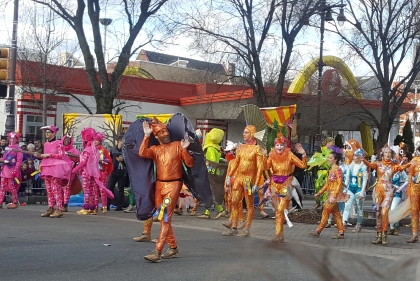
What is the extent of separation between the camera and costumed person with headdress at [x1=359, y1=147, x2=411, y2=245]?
10711 millimetres

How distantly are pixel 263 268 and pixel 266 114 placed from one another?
12.0 metres

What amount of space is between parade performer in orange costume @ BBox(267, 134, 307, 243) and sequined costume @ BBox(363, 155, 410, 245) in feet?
5.21

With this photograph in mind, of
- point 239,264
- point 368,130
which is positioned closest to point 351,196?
point 239,264

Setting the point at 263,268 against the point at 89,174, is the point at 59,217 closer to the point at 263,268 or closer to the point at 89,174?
the point at 89,174

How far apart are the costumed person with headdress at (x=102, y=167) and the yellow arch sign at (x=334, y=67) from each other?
17.9 metres

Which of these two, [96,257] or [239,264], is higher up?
[239,264]

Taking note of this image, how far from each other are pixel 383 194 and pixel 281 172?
6.11 ft

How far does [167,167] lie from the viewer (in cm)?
788

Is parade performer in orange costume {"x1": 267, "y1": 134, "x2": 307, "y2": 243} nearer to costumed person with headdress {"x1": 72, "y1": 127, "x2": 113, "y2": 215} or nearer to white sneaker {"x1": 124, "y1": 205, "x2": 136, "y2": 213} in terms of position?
costumed person with headdress {"x1": 72, "y1": 127, "x2": 113, "y2": 215}

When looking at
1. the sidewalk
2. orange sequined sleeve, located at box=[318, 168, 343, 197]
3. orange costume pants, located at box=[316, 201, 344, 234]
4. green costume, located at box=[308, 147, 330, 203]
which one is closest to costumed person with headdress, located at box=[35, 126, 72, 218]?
the sidewalk

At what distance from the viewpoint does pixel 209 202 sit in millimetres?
8383

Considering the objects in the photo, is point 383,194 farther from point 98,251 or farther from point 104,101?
point 104,101

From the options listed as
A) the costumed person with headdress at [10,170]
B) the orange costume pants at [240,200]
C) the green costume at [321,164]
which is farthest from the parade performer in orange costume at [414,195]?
the costumed person with headdress at [10,170]

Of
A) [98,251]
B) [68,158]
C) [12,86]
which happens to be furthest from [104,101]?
[98,251]
